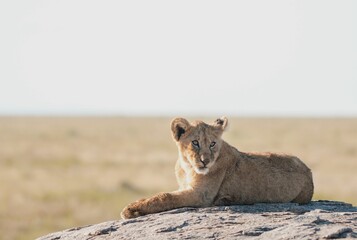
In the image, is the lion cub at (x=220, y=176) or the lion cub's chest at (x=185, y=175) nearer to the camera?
the lion cub at (x=220, y=176)

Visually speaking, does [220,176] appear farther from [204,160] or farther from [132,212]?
[132,212]

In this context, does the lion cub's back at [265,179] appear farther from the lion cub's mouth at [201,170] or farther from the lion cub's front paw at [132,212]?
the lion cub's front paw at [132,212]

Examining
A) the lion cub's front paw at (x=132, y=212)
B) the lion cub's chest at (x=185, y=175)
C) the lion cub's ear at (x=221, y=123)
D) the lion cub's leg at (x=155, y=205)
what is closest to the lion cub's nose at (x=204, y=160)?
the lion cub's chest at (x=185, y=175)

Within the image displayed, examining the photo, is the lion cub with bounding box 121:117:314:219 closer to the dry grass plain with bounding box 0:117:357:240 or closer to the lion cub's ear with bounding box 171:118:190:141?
the lion cub's ear with bounding box 171:118:190:141

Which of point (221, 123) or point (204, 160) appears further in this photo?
point (221, 123)

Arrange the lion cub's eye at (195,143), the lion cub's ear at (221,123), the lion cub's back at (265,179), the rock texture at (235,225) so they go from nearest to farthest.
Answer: the rock texture at (235,225) < the lion cub's eye at (195,143) < the lion cub's ear at (221,123) < the lion cub's back at (265,179)

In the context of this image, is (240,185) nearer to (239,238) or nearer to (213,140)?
(213,140)

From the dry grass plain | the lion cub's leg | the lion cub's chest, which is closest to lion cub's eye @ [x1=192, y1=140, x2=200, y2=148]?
the lion cub's chest

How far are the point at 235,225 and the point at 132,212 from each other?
1473 millimetres

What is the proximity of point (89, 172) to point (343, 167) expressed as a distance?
12136mm

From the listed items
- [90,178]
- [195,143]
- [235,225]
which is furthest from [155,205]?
[90,178]

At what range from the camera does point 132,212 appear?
1036 centimetres

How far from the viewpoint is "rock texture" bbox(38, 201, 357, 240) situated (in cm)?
897

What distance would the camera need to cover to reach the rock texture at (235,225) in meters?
8.97
